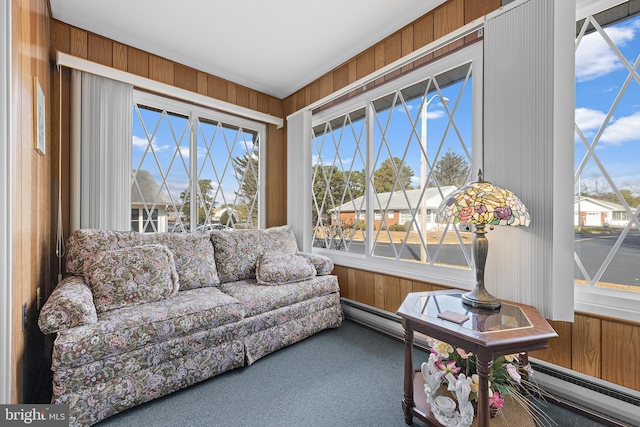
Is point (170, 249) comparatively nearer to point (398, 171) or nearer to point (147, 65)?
point (147, 65)

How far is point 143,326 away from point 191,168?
1899 mm

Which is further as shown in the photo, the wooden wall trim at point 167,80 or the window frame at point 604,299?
the wooden wall trim at point 167,80

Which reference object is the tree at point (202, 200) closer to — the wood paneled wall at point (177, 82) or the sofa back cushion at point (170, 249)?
the sofa back cushion at point (170, 249)

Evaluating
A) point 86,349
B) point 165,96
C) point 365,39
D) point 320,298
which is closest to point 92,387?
point 86,349

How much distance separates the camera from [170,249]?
242 cm

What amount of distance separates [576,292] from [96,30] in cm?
407

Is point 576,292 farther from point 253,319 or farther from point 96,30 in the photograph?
point 96,30

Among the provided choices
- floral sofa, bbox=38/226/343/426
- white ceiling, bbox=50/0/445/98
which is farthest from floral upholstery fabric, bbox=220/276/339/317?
white ceiling, bbox=50/0/445/98

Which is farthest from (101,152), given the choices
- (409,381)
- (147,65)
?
(409,381)

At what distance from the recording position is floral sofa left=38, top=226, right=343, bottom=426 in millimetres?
1502

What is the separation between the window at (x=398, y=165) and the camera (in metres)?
2.28

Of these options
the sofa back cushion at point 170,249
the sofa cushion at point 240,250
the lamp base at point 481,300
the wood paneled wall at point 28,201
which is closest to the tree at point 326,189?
the sofa cushion at point 240,250

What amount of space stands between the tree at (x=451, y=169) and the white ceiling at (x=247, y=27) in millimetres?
1171

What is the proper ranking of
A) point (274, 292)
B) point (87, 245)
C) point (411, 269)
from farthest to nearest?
point (411, 269)
point (274, 292)
point (87, 245)
